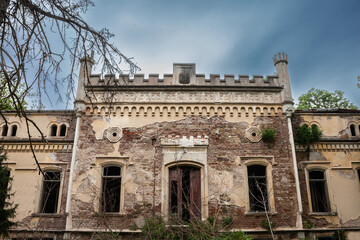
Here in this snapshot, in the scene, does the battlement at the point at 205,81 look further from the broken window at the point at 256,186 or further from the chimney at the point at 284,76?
the broken window at the point at 256,186

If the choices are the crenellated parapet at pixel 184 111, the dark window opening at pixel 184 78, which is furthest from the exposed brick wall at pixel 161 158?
the dark window opening at pixel 184 78

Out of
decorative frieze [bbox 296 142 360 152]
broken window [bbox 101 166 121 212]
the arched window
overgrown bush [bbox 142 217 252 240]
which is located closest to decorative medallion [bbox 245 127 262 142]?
decorative frieze [bbox 296 142 360 152]

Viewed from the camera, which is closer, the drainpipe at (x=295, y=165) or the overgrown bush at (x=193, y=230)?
the overgrown bush at (x=193, y=230)

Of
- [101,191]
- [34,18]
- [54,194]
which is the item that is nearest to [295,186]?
[101,191]

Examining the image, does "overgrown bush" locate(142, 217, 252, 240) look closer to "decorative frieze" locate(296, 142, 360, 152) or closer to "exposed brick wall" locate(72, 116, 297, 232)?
"exposed brick wall" locate(72, 116, 297, 232)

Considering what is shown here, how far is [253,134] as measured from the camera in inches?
504

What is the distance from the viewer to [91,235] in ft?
37.0

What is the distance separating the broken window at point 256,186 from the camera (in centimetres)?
1211

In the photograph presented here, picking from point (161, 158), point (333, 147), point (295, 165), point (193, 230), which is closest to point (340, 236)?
point (295, 165)

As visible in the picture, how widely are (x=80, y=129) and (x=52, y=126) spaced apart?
1921mm

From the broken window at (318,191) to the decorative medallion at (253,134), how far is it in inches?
111

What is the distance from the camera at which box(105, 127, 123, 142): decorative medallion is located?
498 inches

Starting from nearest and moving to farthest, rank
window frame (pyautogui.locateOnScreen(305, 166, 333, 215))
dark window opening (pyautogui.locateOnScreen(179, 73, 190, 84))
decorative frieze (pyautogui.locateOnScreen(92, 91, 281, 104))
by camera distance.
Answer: window frame (pyautogui.locateOnScreen(305, 166, 333, 215)) < decorative frieze (pyautogui.locateOnScreen(92, 91, 281, 104)) < dark window opening (pyautogui.locateOnScreen(179, 73, 190, 84))

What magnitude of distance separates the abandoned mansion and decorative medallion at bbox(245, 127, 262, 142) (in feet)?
0.13
